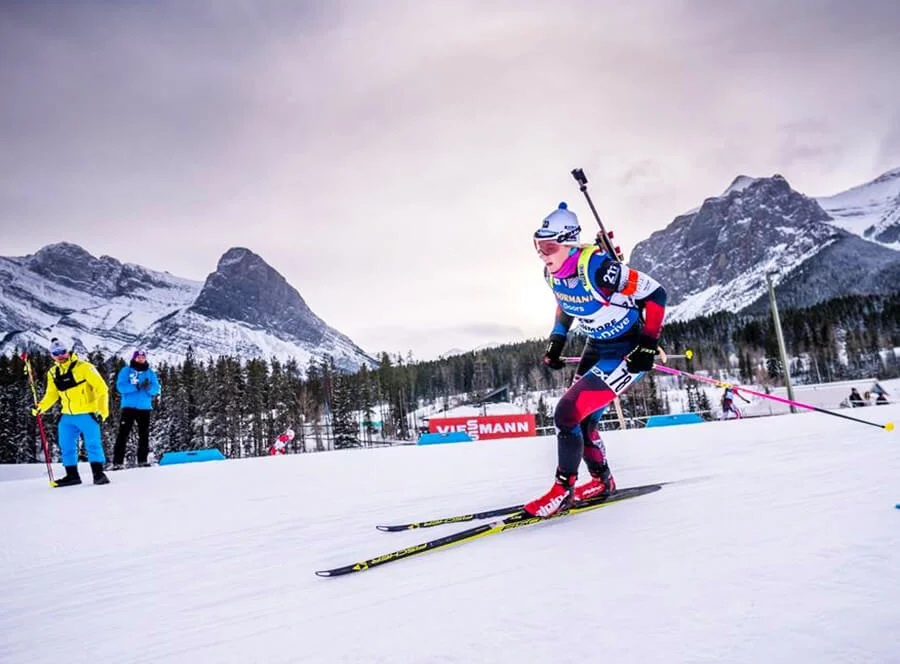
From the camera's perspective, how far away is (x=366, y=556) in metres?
2.83

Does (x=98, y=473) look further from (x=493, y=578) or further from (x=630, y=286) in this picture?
(x=630, y=286)

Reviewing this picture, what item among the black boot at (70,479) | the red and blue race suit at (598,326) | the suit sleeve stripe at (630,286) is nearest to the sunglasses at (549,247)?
the red and blue race suit at (598,326)

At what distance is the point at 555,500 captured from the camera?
3.37 meters

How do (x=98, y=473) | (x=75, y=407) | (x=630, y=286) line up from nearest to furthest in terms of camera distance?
1. (x=630, y=286)
2. (x=98, y=473)
3. (x=75, y=407)

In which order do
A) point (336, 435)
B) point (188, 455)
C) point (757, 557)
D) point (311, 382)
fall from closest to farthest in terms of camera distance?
point (757, 557)
point (188, 455)
point (336, 435)
point (311, 382)

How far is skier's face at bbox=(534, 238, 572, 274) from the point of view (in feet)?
12.9

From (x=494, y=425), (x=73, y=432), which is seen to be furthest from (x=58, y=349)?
(x=494, y=425)

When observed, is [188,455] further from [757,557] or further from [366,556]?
[757,557]

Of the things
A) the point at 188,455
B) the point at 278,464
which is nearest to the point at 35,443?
the point at 188,455

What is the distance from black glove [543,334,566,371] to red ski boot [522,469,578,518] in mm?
1347

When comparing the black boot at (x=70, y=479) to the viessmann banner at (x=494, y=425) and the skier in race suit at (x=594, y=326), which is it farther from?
the viessmann banner at (x=494, y=425)

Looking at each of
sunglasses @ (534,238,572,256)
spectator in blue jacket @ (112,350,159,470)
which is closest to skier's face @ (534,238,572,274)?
sunglasses @ (534,238,572,256)

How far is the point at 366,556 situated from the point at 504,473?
118 inches

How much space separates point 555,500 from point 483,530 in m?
0.63
